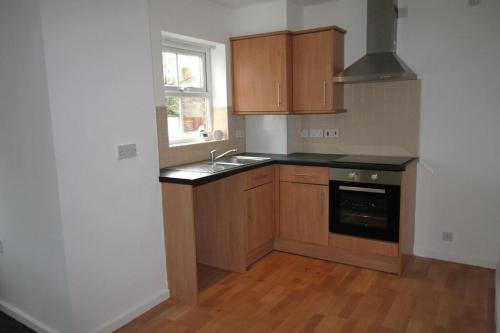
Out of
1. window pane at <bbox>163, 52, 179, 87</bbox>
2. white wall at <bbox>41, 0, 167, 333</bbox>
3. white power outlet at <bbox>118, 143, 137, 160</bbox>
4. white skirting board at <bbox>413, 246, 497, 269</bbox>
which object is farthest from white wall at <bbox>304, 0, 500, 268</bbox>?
white power outlet at <bbox>118, 143, 137, 160</bbox>

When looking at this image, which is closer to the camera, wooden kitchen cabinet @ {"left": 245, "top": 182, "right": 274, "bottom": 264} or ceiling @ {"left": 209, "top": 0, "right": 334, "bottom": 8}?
wooden kitchen cabinet @ {"left": 245, "top": 182, "right": 274, "bottom": 264}

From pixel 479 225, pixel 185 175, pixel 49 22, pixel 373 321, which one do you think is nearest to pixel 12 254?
pixel 185 175

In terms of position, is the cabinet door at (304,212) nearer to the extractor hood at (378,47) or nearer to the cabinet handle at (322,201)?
the cabinet handle at (322,201)

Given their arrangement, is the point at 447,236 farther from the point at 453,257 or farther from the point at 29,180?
the point at 29,180

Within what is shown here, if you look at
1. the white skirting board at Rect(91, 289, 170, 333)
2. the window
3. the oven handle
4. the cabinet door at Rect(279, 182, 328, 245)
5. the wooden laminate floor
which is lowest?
the wooden laminate floor

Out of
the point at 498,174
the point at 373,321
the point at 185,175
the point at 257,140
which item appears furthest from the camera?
the point at 257,140

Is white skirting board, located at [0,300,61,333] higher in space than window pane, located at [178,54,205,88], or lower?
lower

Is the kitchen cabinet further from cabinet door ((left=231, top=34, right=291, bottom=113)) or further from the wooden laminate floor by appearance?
cabinet door ((left=231, top=34, right=291, bottom=113))

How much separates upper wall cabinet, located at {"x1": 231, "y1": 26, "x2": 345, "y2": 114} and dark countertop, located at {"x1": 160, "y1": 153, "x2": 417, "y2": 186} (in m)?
0.46

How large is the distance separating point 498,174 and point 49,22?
345cm

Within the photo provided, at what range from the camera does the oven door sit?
124 inches

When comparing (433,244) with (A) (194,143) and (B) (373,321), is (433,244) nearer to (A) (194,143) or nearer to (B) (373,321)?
(B) (373,321)

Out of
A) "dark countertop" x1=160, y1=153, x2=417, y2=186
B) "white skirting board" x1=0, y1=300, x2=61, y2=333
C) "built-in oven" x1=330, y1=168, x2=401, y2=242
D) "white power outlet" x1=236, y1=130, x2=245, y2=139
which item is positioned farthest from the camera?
"white power outlet" x1=236, y1=130, x2=245, y2=139

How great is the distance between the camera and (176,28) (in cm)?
335
